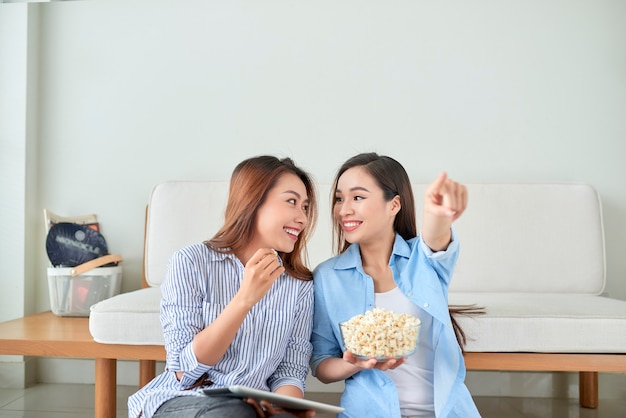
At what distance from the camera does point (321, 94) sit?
9.29 feet

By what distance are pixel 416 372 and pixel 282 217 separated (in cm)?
51

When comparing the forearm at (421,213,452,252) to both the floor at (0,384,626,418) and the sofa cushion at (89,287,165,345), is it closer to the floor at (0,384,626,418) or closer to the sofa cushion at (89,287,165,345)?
the sofa cushion at (89,287,165,345)

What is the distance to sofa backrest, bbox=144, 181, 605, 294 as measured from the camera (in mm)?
2504

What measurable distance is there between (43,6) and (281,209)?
202cm

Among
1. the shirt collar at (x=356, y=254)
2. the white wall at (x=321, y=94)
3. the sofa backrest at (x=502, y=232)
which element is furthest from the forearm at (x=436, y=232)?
the white wall at (x=321, y=94)

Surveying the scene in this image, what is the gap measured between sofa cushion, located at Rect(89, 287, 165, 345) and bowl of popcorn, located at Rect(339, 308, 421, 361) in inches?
30.6

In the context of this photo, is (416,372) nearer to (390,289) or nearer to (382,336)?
(390,289)

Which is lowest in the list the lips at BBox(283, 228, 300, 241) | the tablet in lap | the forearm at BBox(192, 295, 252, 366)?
the tablet in lap

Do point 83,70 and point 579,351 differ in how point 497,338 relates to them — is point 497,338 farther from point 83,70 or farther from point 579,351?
point 83,70

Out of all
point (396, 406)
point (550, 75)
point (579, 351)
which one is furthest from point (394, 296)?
point (550, 75)

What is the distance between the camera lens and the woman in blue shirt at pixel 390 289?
147 cm

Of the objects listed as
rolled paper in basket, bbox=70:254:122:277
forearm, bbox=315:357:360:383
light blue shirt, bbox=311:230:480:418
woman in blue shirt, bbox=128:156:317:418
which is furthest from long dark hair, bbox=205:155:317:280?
rolled paper in basket, bbox=70:254:122:277

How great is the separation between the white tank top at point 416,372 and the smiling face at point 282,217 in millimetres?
281

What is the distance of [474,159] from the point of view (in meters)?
2.78
